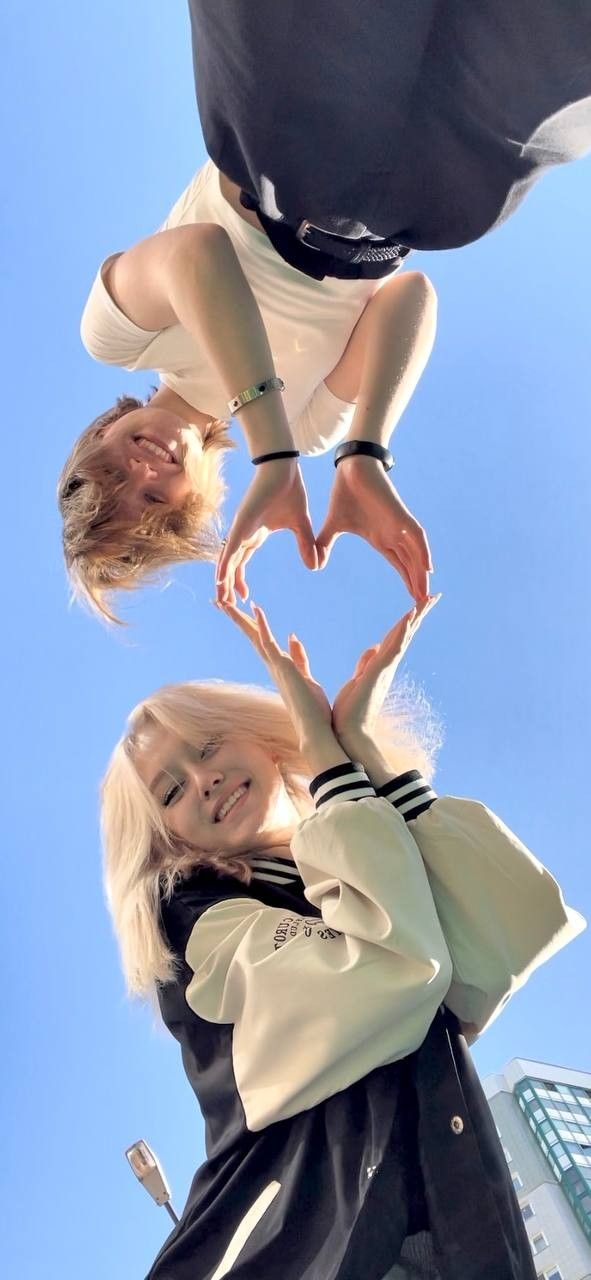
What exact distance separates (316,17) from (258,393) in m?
0.63

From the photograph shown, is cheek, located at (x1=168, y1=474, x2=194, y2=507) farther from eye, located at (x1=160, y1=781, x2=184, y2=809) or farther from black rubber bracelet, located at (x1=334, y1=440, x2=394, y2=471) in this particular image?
eye, located at (x1=160, y1=781, x2=184, y2=809)

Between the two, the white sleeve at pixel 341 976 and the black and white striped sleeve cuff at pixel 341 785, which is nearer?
the white sleeve at pixel 341 976

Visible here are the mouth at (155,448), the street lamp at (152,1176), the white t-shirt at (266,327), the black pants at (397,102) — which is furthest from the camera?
the street lamp at (152,1176)

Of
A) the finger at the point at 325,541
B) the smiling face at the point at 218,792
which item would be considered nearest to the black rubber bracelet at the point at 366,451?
the finger at the point at 325,541

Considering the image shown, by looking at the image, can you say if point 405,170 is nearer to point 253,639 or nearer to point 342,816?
point 342,816

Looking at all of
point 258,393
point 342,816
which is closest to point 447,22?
point 258,393

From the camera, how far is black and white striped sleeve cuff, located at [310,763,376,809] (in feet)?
5.03

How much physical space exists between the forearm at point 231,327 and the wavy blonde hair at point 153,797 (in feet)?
2.62

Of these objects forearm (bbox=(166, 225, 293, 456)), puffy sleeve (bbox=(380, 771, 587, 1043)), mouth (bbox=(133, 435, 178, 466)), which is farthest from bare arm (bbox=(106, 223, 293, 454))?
puffy sleeve (bbox=(380, 771, 587, 1043))

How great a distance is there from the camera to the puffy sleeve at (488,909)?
1406 mm

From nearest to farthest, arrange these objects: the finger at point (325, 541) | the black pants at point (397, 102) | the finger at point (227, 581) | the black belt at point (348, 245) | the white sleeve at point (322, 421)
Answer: the black pants at point (397, 102), the black belt at point (348, 245), the finger at point (227, 581), the finger at point (325, 541), the white sleeve at point (322, 421)

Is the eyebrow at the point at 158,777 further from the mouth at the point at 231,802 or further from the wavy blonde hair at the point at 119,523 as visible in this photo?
the wavy blonde hair at the point at 119,523

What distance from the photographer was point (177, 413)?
2.27 metres

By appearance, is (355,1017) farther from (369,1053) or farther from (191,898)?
(191,898)
